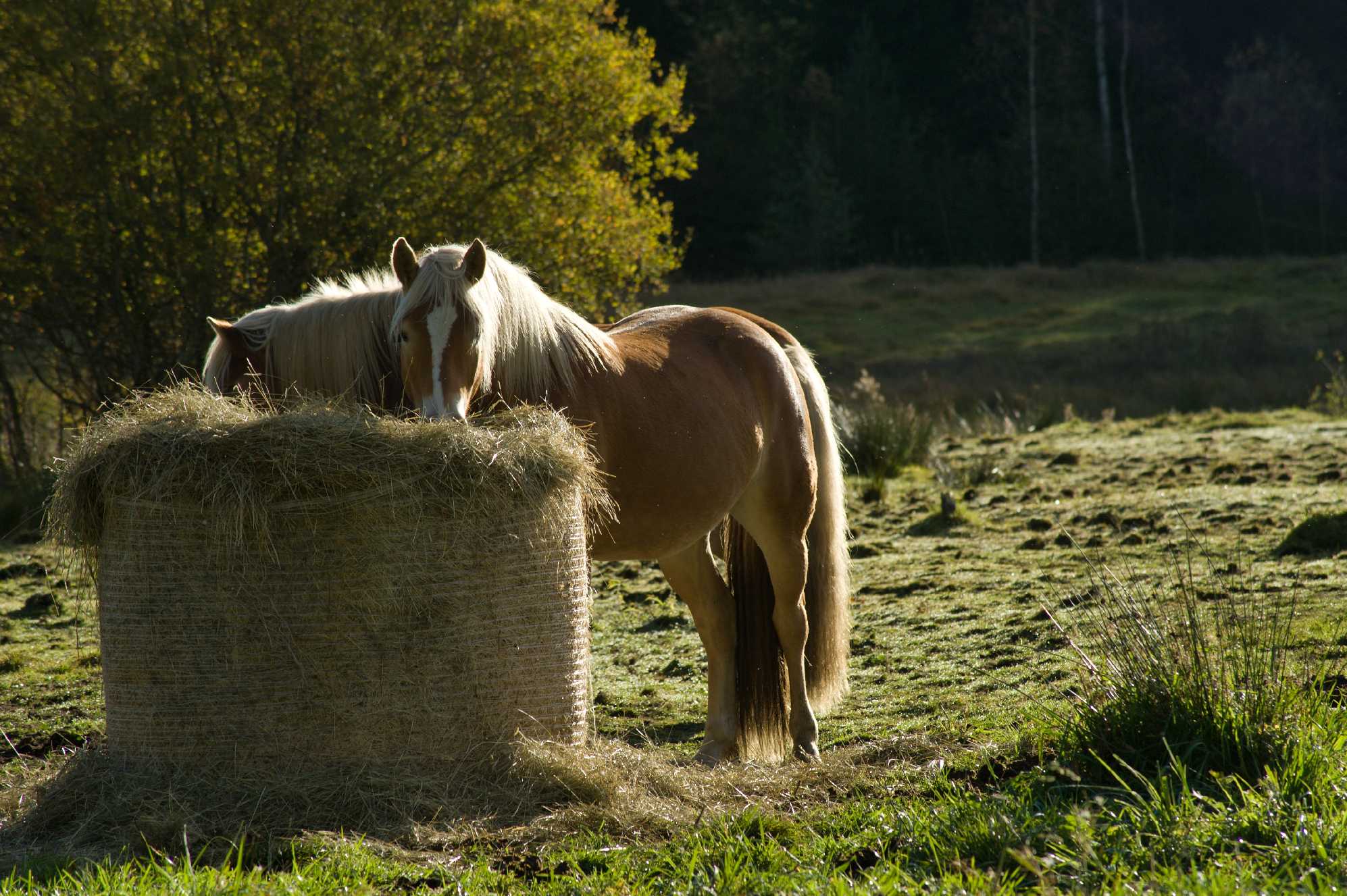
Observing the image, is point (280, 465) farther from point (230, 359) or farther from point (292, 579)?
point (230, 359)

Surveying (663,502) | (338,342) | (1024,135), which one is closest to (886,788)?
(663,502)

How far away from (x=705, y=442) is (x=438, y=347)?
1.25 m

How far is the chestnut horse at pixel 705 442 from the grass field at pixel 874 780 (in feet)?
1.05

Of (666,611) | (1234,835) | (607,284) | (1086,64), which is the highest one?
(1086,64)

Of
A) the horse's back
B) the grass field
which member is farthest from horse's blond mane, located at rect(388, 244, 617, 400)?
the grass field

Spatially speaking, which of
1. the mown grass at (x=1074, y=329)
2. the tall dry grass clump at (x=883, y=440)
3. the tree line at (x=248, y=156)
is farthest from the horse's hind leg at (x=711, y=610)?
the mown grass at (x=1074, y=329)

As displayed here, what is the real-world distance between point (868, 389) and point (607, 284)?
3183 mm

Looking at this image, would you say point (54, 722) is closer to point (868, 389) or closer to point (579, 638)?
point (579, 638)

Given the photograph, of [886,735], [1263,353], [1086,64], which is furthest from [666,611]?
[1086,64]

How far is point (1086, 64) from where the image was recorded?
42906 mm

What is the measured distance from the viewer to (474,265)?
4.16 metres

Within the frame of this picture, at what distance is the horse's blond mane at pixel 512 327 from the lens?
4.13 metres

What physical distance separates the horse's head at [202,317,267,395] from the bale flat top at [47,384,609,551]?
35.4 inches

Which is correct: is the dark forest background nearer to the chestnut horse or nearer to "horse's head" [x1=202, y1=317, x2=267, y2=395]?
the chestnut horse
